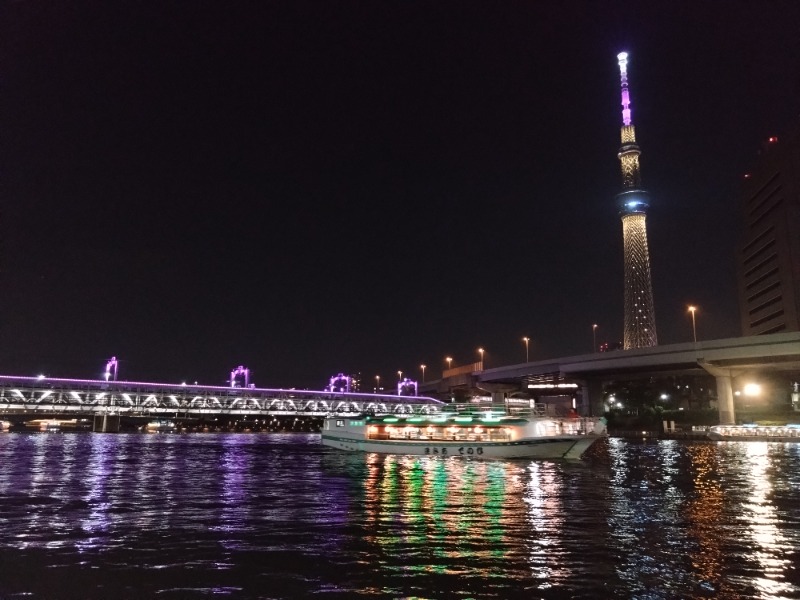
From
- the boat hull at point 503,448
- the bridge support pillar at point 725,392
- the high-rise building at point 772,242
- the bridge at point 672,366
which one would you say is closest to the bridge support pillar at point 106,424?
the bridge at point 672,366

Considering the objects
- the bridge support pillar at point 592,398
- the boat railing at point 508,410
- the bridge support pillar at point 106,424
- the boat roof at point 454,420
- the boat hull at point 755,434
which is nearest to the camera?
the boat roof at point 454,420

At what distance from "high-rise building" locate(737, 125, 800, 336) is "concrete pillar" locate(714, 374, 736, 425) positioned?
2109 inches

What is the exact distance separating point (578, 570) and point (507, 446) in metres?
40.0

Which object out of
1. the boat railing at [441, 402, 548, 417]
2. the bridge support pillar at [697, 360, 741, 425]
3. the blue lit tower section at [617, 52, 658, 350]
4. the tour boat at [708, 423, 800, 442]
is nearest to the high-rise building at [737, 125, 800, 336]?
the blue lit tower section at [617, 52, 658, 350]

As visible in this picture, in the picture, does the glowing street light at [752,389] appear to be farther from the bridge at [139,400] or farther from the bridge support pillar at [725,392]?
the bridge at [139,400]

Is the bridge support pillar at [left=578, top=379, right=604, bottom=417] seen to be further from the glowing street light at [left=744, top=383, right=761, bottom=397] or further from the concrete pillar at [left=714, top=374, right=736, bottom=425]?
the glowing street light at [left=744, top=383, right=761, bottom=397]

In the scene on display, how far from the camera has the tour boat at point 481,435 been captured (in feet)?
171

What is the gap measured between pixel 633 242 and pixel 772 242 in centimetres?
3336

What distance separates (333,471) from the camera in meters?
42.3

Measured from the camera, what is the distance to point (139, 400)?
17100 cm

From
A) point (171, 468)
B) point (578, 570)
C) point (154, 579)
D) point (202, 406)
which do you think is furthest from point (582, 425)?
point (202, 406)

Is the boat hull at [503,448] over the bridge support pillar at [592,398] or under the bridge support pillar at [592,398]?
under

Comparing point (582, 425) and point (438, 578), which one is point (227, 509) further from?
point (582, 425)

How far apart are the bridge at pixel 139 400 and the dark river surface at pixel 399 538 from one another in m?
136
